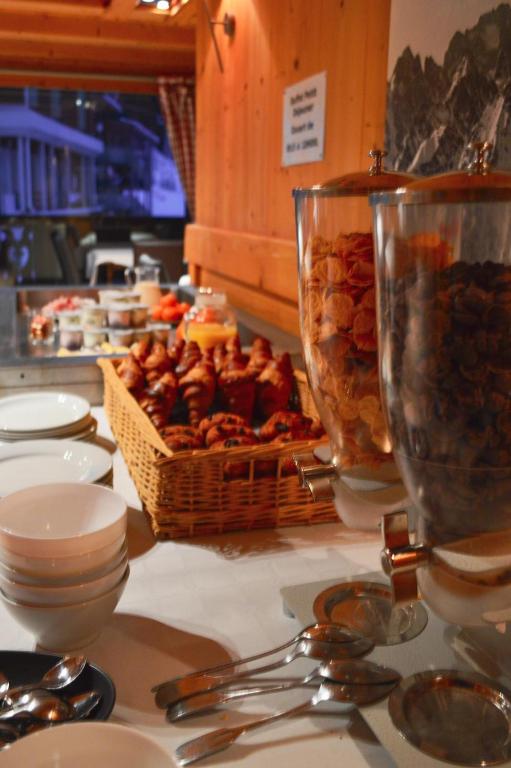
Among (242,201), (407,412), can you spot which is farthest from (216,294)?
(407,412)

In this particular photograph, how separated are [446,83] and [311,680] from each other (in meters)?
0.93

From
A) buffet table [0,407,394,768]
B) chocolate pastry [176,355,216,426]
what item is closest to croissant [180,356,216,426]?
A: chocolate pastry [176,355,216,426]

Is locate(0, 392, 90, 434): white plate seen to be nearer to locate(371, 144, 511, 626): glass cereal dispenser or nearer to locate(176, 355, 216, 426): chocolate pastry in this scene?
locate(176, 355, 216, 426): chocolate pastry

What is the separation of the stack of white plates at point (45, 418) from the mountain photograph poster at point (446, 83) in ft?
2.49

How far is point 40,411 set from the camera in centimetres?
134

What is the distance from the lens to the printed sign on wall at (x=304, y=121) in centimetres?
188

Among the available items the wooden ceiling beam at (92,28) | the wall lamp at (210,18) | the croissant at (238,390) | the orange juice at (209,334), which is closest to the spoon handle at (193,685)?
the croissant at (238,390)

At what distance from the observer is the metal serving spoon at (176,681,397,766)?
0.58m

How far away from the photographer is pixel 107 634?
76 cm

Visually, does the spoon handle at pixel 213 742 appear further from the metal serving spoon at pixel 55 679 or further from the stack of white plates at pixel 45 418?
the stack of white plates at pixel 45 418

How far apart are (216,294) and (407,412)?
1.49 m

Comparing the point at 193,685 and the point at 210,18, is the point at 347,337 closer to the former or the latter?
the point at 193,685

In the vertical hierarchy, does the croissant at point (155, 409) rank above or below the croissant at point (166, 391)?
below

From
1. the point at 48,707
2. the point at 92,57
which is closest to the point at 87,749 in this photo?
the point at 48,707
